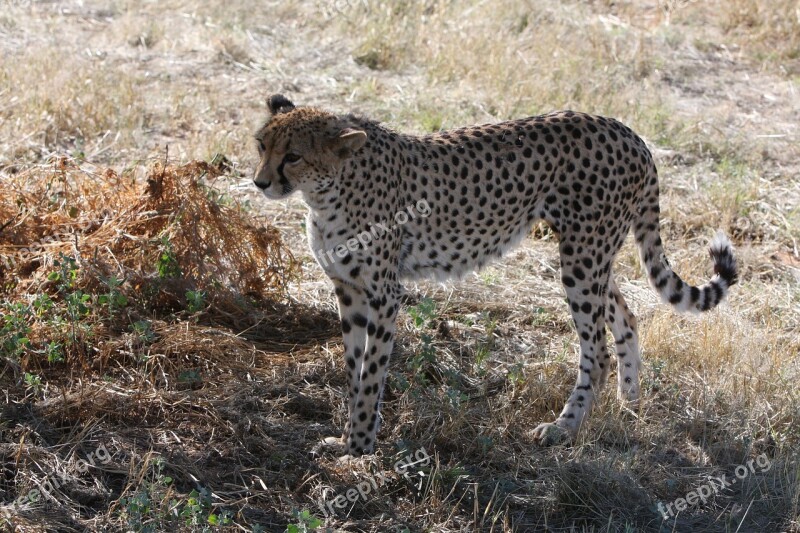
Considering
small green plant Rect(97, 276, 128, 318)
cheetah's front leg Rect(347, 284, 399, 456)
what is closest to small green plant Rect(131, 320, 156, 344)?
small green plant Rect(97, 276, 128, 318)

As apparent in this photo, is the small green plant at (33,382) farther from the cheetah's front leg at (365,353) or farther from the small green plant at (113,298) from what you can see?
the cheetah's front leg at (365,353)

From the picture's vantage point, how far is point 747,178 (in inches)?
306

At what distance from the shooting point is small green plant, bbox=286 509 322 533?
3.99 m

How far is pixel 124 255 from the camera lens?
5.59m

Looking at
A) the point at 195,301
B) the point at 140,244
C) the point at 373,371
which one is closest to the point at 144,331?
the point at 195,301

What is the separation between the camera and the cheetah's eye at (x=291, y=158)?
458 cm

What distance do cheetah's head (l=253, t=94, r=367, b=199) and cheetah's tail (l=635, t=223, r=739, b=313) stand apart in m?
1.74

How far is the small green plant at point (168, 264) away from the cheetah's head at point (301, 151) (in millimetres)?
1097

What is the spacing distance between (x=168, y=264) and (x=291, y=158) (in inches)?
51.3

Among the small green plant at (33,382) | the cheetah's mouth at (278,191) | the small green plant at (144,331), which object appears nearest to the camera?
the cheetah's mouth at (278,191)

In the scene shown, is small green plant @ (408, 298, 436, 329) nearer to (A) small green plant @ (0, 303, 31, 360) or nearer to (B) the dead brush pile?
(B) the dead brush pile

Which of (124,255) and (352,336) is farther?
(124,255)

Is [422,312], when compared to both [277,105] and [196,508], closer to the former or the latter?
[277,105]

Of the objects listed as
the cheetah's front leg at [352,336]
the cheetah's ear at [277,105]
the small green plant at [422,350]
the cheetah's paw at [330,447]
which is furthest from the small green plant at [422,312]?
the cheetah's ear at [277,105]
